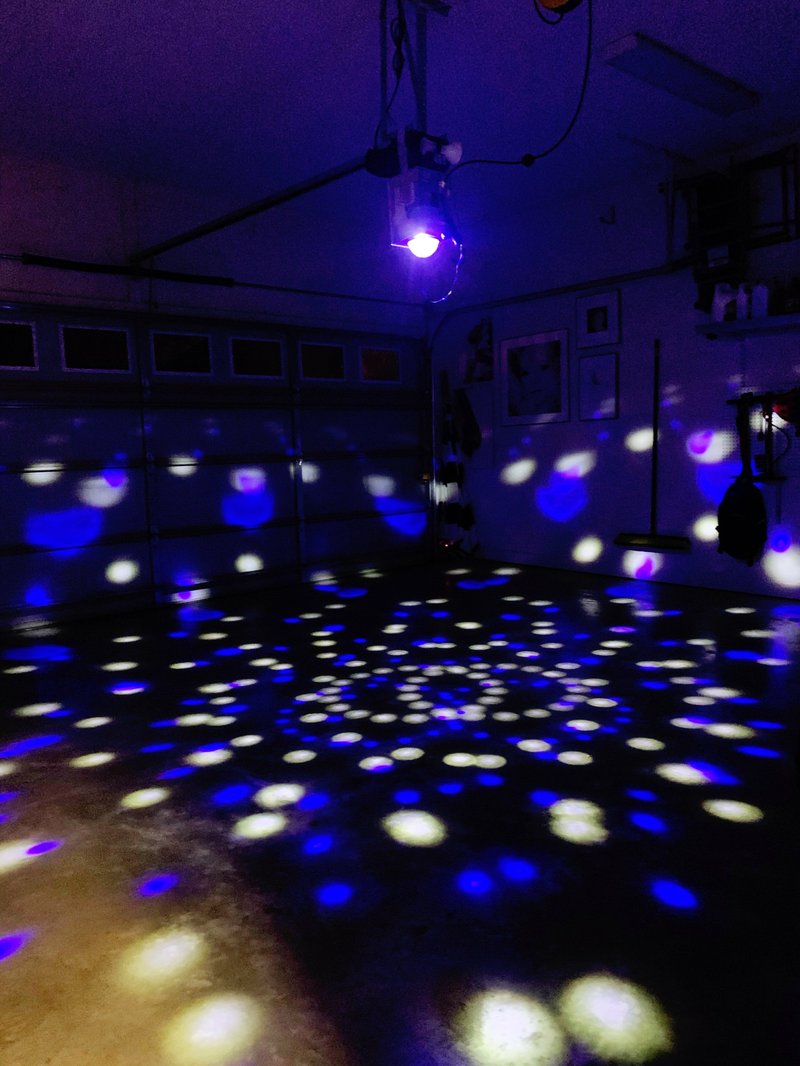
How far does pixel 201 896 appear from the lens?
2.01 metres

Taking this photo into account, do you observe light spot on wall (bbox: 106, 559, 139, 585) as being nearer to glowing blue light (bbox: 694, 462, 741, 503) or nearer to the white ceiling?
the white ceiling

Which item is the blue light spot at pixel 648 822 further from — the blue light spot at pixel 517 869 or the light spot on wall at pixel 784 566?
the light spot on wall at pixel 784 566

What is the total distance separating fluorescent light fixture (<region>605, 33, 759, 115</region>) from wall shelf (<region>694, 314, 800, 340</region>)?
1.26m

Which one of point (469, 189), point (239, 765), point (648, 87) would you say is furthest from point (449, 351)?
point (239, 765)

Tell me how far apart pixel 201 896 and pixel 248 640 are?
9.01ft

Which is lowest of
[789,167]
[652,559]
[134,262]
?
[652,559]

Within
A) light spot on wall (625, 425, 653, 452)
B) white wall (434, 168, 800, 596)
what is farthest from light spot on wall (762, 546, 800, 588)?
light spot on wall (625, 425, 653, 452)

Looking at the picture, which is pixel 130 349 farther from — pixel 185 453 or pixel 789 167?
pixel 789 167

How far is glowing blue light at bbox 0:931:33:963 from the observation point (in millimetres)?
1805

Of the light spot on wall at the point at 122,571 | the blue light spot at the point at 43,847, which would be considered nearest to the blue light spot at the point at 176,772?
the blue light spot at the point at 43,847

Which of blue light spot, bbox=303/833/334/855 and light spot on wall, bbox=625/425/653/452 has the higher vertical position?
light spot on wall, bbox=625/425/653/452

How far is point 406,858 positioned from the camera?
216cm

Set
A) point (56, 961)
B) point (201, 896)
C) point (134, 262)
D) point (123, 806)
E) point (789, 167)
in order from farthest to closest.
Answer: point (134, 262) → point (789, 167) → point (123, 806) → point (201, 896) → point (56, 961)

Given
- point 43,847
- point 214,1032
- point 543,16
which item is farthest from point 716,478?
point 214,1032
